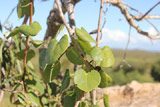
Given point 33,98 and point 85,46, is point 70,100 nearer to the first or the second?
point 85,46

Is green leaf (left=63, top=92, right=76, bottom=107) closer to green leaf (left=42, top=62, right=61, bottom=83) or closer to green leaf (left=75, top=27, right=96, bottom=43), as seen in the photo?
green leaf (left=42, top=62, right=61, bottom=83)

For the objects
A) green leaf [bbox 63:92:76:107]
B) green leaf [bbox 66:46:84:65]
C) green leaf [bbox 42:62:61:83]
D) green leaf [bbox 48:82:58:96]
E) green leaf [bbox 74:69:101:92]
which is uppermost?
green leaf [bbox 66:46:84:65]

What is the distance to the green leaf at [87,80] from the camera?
526mm

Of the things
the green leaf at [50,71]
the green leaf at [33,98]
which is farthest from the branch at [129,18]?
the green leaf at [50,71]

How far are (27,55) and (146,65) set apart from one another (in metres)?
24.5

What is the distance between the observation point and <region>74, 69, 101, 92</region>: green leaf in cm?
53

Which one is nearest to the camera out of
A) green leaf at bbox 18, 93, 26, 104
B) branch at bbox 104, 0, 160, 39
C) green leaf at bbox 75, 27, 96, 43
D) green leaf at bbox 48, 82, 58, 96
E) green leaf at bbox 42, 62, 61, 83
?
green leaf at bbox 75, 27, 96, 43

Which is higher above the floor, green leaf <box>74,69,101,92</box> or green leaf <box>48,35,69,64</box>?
green leaf <box>48,35,69,64</box>

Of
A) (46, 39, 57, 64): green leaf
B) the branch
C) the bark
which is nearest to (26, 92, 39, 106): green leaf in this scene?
(46, 39, 57, 64): green leaf

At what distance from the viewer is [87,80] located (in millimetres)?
538

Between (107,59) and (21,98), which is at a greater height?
(107,59)

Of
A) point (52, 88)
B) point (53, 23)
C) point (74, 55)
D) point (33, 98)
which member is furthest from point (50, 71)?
point (53, 23)

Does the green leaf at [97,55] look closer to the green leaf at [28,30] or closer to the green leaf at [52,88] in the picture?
the green leaf at [28,30]

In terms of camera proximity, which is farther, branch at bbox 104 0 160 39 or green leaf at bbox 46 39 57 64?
branch at bbox 104 0 160 39
